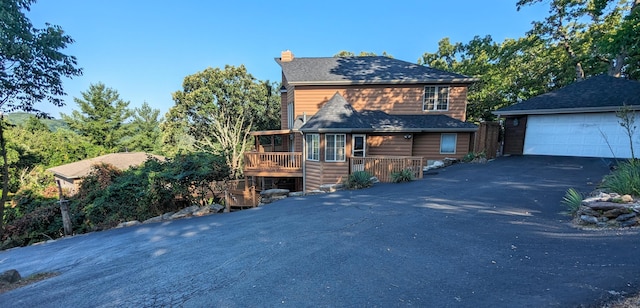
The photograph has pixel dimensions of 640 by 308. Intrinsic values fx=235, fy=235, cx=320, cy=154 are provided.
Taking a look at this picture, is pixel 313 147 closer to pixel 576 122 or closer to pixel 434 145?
pixel 434 145

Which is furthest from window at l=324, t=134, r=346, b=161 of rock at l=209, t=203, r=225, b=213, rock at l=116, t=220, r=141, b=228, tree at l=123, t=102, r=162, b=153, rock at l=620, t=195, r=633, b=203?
tree at l=123, t=102, r=162, b=153

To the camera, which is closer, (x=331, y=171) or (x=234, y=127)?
(x=331, y=171)

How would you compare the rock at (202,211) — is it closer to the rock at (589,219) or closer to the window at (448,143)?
the rock at (589,219)

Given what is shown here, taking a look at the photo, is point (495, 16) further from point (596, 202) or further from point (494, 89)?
point (596, 202)

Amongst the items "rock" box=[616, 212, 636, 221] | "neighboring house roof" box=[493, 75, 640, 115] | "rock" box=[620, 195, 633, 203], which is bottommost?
"rock" box=[616, 212, 636, 221]

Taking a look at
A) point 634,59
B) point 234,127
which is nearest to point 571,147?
point 634,59

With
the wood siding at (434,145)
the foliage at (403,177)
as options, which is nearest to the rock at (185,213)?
the foliage at (403,177)

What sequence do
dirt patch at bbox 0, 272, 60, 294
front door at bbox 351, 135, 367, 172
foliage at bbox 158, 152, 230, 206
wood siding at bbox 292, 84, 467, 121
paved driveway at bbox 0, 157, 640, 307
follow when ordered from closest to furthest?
paved driveway at bbox 0, 157, 640, 307
dirt patch at bbox 0, 272, 60, 294
foliage at bbox 158, 152, 230, 206
front door at bbox 351, 135, 367, 172
wood siding at bbox 292, 84, 467, 121

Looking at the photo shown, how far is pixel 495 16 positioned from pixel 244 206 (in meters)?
20.7

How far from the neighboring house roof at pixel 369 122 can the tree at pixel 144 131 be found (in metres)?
23.7

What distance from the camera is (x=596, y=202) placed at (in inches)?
163

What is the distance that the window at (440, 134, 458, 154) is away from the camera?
13.7m

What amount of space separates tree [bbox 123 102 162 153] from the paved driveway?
27.7 meters

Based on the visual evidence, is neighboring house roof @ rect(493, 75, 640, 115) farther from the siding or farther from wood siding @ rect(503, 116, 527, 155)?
the siding
